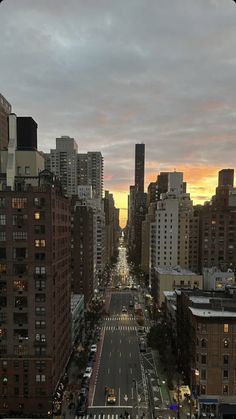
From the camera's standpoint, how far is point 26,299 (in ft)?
187

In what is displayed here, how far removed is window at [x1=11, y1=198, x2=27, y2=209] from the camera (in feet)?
186

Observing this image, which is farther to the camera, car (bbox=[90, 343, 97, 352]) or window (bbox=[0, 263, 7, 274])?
car (bbox=[90, 343, 97, 352])

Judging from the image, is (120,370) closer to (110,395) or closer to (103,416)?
(110,395)

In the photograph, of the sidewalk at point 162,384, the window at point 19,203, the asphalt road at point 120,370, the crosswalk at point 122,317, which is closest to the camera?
the window at point 19,203

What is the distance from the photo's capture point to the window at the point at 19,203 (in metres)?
56.8

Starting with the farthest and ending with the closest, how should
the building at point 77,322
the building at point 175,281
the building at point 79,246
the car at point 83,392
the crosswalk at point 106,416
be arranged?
the building at point 79,246, the building at point 175,281, the building at point 77,322, the car at point 83,392, the crosswalk at point 106,416

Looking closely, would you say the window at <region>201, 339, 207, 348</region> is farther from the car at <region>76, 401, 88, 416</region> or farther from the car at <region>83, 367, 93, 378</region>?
the car at <region>83, 367, 93, 378</region>

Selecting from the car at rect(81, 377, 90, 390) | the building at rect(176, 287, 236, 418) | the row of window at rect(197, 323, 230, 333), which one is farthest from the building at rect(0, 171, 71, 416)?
the row of window at rect(197, 323, 230, 333)

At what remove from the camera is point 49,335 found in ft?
188

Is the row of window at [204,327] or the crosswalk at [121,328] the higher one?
the row of window at [204,327]

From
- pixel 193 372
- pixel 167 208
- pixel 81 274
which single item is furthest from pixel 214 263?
pixel 193 372

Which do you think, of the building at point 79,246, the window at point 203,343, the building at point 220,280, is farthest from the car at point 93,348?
the building at point 220,280

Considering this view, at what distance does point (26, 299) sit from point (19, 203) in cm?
1501

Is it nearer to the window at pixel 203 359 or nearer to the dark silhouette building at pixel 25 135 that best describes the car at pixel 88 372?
the window at pixel 203 359
